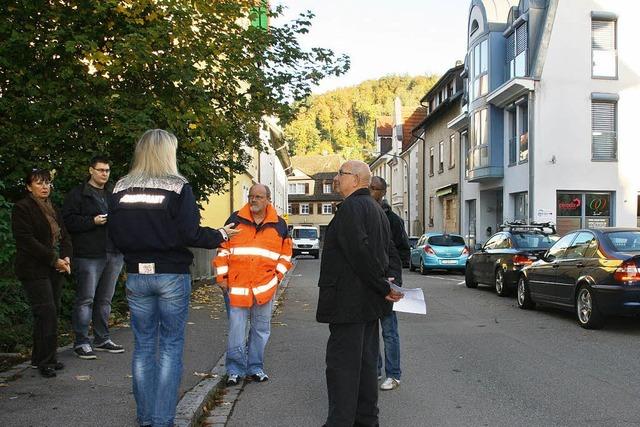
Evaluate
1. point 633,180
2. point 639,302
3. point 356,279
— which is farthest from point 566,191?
point 356,279

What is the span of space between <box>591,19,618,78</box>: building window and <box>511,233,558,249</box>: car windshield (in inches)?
446

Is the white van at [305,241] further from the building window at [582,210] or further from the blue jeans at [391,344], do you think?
the blue jeans at [391,344]

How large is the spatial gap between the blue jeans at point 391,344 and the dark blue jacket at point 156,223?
2191mm

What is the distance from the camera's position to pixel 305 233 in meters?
44.2

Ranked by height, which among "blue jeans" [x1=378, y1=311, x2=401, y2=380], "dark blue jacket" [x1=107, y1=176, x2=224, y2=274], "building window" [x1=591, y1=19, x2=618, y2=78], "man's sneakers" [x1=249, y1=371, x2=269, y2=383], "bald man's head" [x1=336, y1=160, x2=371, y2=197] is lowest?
"man's sneakers" [x1=249, y1=371, x2=269, y2=383]

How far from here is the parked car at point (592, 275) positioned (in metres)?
9.33

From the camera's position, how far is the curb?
4857mm

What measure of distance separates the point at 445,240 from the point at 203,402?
62.6ft

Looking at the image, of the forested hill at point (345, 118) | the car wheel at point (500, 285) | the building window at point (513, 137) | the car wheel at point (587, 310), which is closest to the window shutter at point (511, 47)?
the building window at point (513, 137)

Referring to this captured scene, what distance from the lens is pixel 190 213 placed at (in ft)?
14.0

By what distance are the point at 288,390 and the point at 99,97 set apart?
19.2 feet

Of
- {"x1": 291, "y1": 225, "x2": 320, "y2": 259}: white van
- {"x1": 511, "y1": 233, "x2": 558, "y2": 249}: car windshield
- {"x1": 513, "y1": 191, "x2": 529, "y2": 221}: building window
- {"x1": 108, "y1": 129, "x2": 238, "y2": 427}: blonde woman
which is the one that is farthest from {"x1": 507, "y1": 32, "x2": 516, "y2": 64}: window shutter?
{"x1": 108, "y1": 129, "x2": 238, "y2": 427}: blonde woman

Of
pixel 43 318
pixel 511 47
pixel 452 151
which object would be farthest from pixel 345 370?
pixel 452 151

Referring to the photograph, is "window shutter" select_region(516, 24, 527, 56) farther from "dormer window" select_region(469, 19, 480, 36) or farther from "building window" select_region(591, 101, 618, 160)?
"dormer window" select_region(469, 19, 480, 36)
